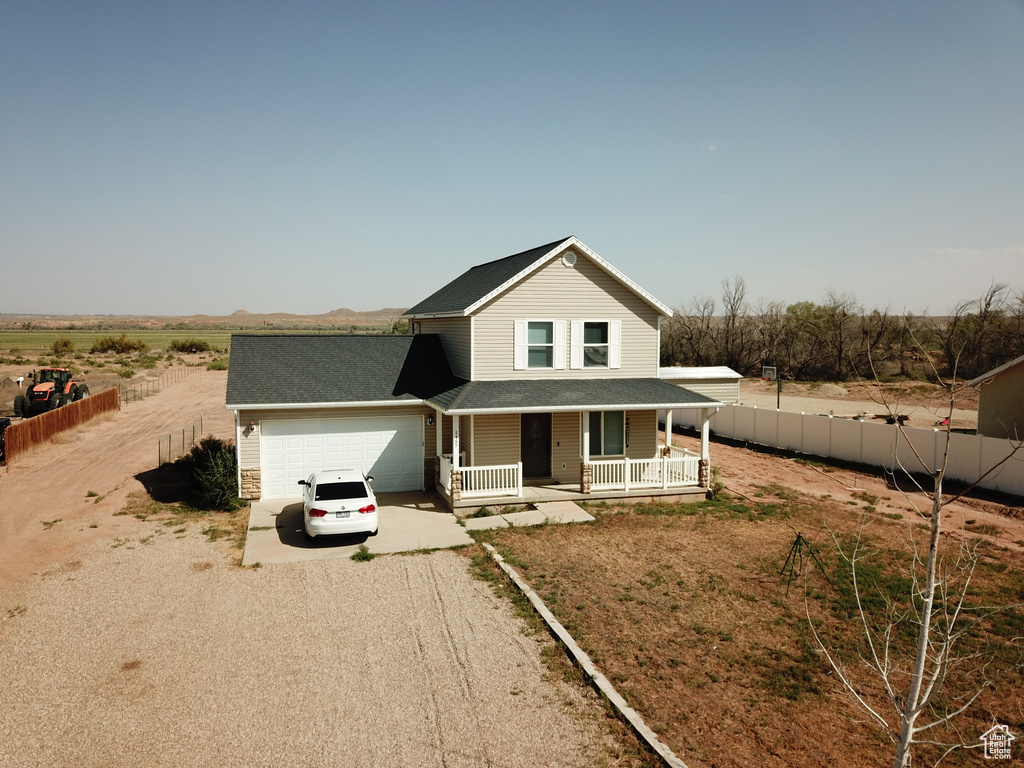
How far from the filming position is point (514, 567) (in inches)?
546

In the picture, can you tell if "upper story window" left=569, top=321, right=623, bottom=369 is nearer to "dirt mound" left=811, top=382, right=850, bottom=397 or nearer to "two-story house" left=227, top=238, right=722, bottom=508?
"two-story house" left=227, top=238, right=722, bottom=508

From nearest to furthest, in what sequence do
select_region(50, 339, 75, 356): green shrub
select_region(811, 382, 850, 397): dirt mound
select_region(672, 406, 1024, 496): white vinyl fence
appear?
select_region(672, 406, 1024, 496): white vinyl fence → select_region(811, 382, 850, 397): dirt mound → select_region(50, 339, 75, 356): green shrub

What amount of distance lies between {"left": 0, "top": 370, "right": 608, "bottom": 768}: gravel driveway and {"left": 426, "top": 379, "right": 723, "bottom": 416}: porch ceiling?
4931 millimetres

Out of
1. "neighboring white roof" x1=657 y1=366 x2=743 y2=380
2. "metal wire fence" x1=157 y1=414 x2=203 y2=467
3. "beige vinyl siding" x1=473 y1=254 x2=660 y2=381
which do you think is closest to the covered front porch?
"beige vinyl siding" x1=473 y1=254 x2=660 y2=381

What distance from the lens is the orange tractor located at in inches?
1294

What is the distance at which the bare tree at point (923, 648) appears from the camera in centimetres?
511

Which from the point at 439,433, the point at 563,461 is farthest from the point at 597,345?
the point at 439,433

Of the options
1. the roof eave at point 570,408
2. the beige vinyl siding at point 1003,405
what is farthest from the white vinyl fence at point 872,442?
the roof eave at point 570,408

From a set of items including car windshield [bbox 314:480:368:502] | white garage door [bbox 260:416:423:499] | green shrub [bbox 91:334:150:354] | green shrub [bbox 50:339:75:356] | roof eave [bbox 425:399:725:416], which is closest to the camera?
car windshield [bbox 314:480:368:502]

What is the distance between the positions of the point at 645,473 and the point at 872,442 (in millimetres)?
9505

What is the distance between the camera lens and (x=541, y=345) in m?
20.4

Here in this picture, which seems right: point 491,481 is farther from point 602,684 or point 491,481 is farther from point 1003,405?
point 1003,405

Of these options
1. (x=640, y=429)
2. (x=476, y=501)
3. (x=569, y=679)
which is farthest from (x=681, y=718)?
(x=640, y=429)

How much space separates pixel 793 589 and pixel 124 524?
1572 cm
